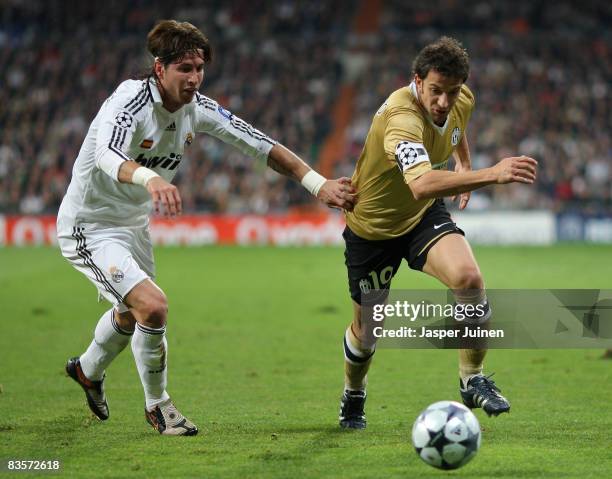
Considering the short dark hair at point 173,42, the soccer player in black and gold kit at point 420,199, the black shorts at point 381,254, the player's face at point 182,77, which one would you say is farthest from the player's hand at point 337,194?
the short dark hair at point 173,42

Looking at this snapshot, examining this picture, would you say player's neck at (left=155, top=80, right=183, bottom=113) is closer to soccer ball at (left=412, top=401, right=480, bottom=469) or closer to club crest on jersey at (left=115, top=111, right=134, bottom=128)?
club crest on jersey at (left=115, top=111, right=134, bottom=128)

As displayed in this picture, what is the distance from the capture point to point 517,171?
19.7 ft

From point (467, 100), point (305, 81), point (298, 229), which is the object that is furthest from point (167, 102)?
point (305, 81)

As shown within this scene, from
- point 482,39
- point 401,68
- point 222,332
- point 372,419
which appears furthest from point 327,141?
point 372,419

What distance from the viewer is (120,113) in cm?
668

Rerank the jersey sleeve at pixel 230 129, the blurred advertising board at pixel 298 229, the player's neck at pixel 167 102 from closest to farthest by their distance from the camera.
→ the player's neck at pixel 167 102 < the jersey sleeve at pixel 230 129 < the blurred advertising board at pixel 298 229

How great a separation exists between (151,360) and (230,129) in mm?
1724

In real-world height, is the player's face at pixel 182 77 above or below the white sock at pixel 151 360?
above

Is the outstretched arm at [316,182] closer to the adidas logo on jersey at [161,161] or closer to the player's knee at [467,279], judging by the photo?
the adidas logo on jersey at [161,161]

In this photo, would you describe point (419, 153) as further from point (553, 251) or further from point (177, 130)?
point (553, 251)

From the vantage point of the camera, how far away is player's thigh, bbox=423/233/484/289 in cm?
666

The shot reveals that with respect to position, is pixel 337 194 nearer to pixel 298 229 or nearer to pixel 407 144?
pixel 407 144

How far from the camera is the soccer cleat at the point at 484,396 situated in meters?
6.59

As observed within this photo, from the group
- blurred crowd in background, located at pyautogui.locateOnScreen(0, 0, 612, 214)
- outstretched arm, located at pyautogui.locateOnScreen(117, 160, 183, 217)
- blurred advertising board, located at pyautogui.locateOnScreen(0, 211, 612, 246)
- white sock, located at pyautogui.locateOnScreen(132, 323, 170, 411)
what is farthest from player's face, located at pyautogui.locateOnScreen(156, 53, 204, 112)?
blurred crowd in background, located at pyautogui.locateOnScreen(0, 0, 612, 214)
